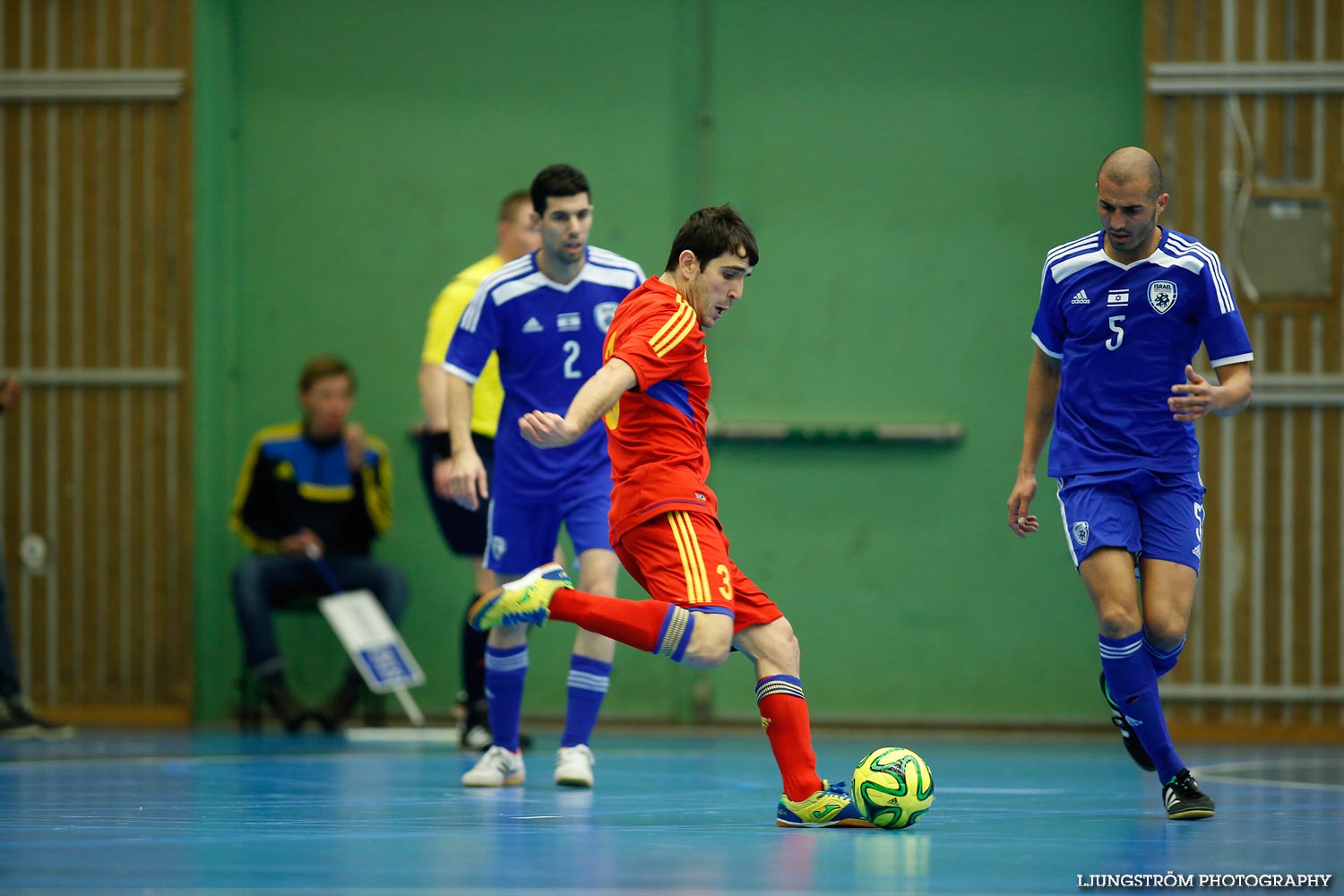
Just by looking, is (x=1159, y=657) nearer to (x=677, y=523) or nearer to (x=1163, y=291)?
(x=1163, y=291)

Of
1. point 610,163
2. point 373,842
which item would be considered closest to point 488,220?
point 610,163

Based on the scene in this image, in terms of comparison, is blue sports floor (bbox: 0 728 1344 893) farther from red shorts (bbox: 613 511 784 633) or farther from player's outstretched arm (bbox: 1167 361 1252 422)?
player's outstretched arm (bbox: 1167 361 1252 422)

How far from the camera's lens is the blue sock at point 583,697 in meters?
6.26

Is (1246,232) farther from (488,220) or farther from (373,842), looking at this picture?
(373,842)

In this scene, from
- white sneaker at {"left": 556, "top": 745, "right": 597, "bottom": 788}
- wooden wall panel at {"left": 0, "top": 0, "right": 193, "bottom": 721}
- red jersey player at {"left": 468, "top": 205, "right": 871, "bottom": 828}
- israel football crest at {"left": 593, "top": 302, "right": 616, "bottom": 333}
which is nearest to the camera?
red jersey player at {"left": 468, "top": 205, "right": 871, "bottom": 828}

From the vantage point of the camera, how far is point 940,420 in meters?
9.90

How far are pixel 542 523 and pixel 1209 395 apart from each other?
256cm

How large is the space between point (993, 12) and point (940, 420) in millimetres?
2440

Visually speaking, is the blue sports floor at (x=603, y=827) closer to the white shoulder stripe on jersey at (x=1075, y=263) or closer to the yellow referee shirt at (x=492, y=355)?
the yellow referee shirt at (x=492, y=355)

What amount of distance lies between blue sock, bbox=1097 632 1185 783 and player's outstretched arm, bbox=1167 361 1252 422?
729mm

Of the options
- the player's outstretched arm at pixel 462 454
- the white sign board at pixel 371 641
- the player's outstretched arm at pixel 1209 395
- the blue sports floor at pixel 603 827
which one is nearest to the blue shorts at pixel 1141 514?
the player's outstretched arm at pixel 1209 395

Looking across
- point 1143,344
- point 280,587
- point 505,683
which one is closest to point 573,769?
point 505,683

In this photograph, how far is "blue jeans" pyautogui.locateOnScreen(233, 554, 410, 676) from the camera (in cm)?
938

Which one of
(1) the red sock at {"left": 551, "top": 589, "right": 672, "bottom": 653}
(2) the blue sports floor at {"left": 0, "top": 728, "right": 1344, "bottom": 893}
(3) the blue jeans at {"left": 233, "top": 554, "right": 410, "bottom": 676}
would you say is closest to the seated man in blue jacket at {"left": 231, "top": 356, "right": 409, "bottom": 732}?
(3) the blue jeans at {"left": 233, "top": 554, "right": 410, "bottom": 676}
